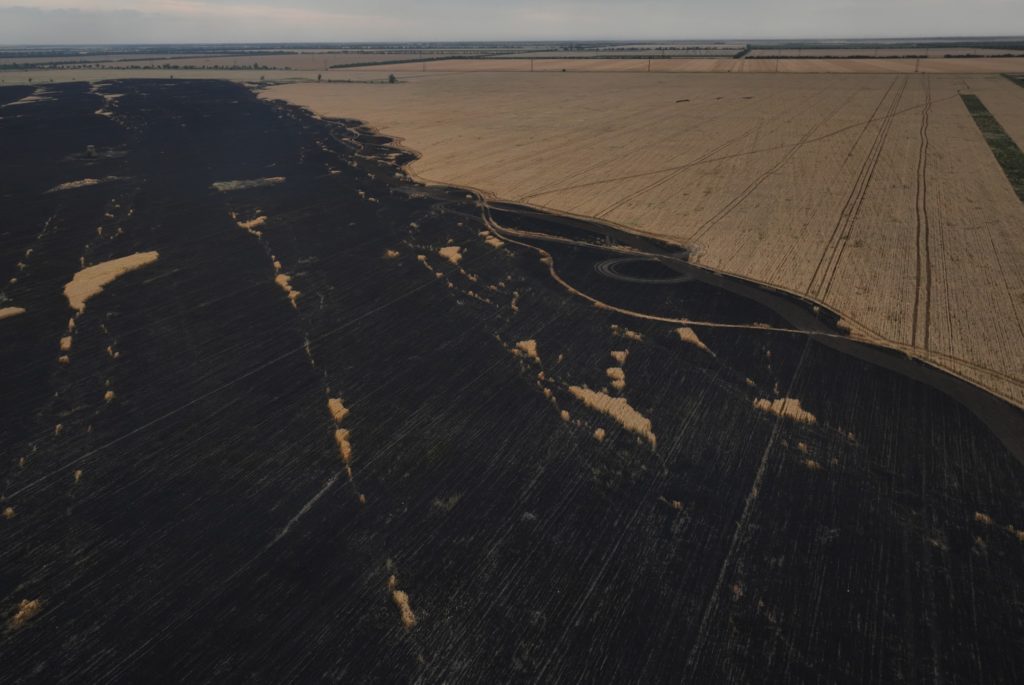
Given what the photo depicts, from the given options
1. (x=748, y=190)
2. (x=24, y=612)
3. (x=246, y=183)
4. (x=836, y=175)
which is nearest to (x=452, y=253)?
(x=24, y=612)

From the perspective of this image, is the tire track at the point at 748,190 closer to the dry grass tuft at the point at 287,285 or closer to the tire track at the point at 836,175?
the tire track at the point at 836,175

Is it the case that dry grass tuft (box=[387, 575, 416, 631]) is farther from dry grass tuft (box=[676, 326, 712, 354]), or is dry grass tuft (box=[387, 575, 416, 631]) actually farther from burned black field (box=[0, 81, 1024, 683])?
dry grass tuft (box=[676, 326, 712, 354])

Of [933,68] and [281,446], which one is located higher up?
[933,68]

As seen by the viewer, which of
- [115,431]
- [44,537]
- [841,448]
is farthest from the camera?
[115,431]

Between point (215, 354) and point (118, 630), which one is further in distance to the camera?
point (215, 354)

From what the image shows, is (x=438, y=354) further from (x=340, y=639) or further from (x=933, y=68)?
(x=933, y=68)

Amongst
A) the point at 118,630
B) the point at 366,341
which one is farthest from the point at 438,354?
the point at 118,630

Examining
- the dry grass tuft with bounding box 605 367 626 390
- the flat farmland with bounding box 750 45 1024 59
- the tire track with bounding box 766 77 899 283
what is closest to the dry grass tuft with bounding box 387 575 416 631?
the dry grass tuft with bounding box 605 367 626 390

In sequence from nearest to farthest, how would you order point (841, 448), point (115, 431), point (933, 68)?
1. point (841, 448)
2. point (115, 431)
3. point (933, 68)
